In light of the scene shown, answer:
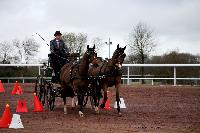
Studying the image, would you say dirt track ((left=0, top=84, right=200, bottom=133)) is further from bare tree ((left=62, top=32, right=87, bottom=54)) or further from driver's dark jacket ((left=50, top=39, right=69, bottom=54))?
bare tree ((left=62, top=32, right=87, bottom=54))

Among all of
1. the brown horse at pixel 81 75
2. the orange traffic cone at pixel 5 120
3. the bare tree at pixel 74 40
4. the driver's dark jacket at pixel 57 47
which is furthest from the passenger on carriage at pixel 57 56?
the bare tree at pixel 74 40

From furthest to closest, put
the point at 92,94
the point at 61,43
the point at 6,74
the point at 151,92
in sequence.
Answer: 1. the point at 6,74
2. the point at 151,92
3. the point at 61,43
4. the point at 92,94

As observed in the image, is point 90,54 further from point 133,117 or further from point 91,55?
point 133,117

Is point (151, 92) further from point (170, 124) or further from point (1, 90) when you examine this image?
point (170, 124)

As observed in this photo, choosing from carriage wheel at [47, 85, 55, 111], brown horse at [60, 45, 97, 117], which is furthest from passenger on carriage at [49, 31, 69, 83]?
brown horse at [60, 45, 97, 117]

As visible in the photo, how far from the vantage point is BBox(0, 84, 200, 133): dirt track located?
1141 cm

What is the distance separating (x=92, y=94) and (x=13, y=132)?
5062 millimetres

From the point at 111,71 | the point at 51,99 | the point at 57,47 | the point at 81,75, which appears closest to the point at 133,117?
the point at 111,71

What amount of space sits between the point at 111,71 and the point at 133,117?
1676 millimetres

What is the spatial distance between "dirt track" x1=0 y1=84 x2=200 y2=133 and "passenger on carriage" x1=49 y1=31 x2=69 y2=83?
1.33 m

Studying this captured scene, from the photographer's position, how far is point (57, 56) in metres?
16.5

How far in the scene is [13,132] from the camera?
1062 centimetres

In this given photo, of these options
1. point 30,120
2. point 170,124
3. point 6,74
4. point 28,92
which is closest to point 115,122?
point 170,124

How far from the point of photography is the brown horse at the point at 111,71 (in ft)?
47.3
